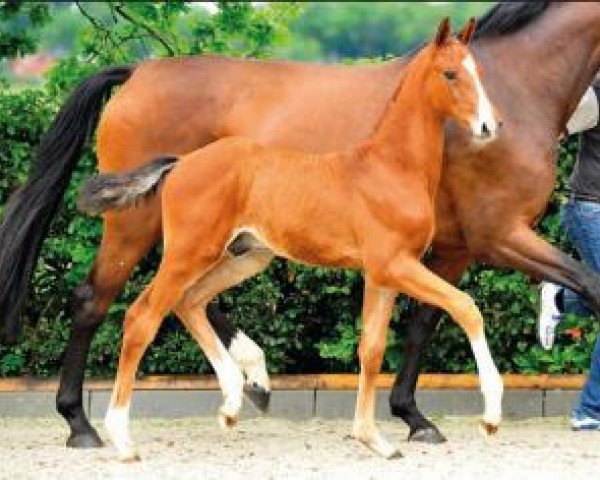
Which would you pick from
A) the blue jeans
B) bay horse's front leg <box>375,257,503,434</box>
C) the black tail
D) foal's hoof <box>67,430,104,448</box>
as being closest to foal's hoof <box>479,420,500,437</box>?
bay horse's front leg <box>375,257,503,434</box>

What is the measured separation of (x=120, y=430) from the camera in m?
6.39

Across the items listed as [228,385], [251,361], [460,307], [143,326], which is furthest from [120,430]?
[460,307]

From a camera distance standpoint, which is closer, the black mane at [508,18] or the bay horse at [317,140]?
the bay horse at [317,140]

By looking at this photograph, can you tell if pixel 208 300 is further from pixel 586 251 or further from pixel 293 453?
pixel 586 251

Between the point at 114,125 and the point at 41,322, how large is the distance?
1.48 metres

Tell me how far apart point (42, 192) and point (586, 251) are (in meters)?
2.71

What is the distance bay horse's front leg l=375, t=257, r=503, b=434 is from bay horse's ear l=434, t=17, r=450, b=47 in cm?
91

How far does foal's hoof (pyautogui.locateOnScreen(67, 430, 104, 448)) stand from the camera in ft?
23.2

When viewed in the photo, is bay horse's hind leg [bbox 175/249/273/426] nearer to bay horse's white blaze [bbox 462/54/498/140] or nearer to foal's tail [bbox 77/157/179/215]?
foal's tail [bbox 77/157/179/215]

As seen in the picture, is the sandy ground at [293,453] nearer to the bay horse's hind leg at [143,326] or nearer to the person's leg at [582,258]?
the bay horse's hind leg at [143,326]

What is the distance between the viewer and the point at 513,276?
819 cm

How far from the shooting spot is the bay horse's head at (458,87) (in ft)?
19.9

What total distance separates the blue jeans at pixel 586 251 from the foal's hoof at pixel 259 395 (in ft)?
5.08

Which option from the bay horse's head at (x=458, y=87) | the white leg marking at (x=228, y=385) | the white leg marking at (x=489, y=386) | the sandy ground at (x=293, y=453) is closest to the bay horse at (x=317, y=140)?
the sandy ground at (x=293, y=453)
